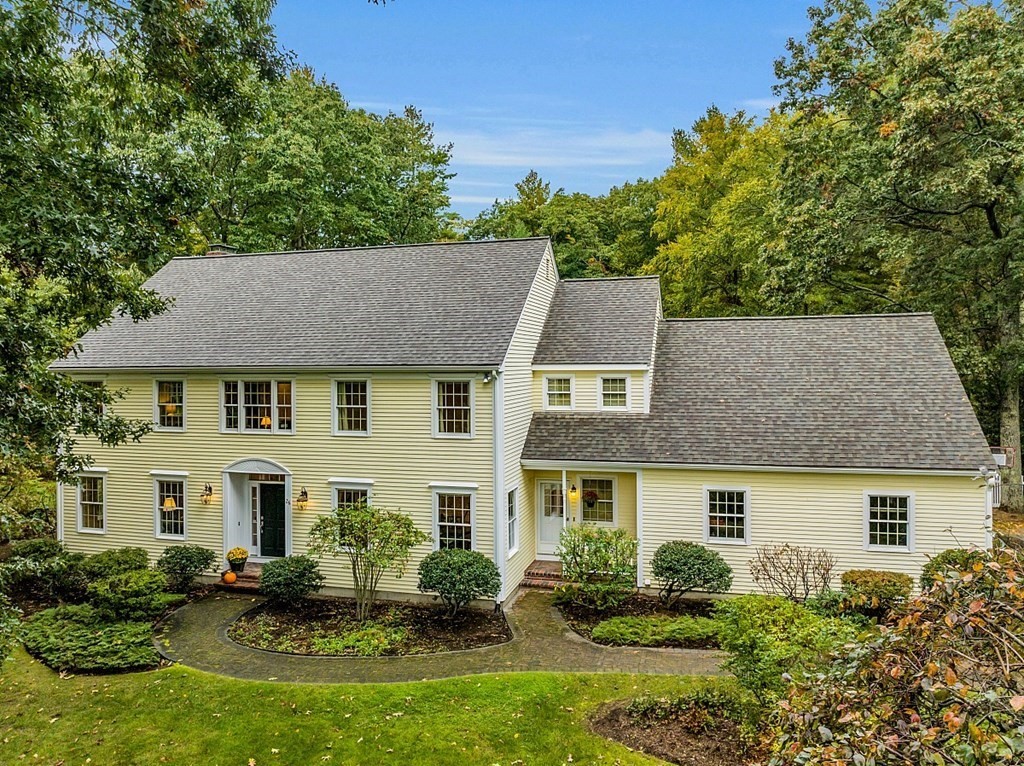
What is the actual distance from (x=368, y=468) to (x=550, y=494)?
4.95 metres

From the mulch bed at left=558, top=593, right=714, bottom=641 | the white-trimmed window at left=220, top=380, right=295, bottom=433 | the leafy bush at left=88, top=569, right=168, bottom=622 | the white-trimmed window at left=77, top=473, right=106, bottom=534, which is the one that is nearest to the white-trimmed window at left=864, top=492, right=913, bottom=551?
the mulch bed at left=558, top=593, right=714, bottom=641

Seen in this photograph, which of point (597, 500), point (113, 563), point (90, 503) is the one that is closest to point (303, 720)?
point (113, 563)

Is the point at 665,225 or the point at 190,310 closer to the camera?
the point at 190,310

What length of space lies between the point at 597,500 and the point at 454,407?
4825mm

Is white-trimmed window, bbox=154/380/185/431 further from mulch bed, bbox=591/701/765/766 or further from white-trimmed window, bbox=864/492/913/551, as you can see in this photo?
white-trimmed window, bbox=864/492/913/551

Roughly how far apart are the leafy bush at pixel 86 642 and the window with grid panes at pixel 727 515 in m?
11.7

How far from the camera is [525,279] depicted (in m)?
16.4

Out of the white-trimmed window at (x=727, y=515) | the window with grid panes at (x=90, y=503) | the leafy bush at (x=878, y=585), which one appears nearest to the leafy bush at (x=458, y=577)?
the white-trimmed window at (x=727, y=515)

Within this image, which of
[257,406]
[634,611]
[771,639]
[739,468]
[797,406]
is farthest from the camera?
[257,406]

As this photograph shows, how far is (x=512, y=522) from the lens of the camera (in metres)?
15.0

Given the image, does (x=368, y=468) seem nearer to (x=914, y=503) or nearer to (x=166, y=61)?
→ (x=166, y=61)

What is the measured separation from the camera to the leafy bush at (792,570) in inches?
525

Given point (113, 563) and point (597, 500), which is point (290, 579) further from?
point (597, 500)

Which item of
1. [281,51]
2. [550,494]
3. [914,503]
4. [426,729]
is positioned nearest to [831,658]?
[426,729]
